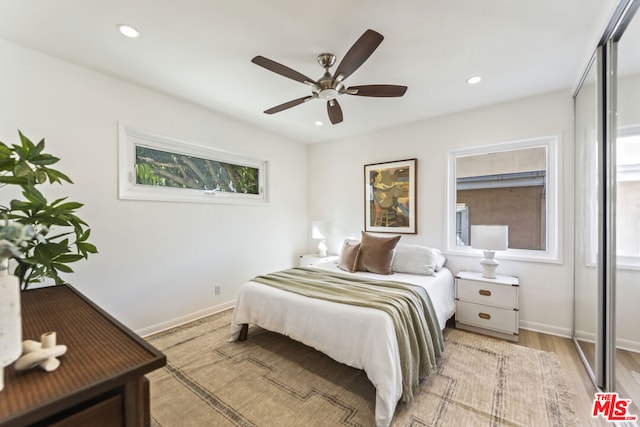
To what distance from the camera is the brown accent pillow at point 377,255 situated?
3035mm

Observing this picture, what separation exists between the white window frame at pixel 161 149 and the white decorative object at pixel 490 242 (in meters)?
2.89

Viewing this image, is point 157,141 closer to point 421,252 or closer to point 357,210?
point 357,210

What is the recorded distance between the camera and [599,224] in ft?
6.12

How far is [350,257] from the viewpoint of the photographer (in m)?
3.25

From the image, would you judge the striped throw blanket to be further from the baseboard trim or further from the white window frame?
the white window frame

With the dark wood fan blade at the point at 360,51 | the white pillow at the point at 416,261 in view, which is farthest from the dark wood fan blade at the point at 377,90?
the white pillow at the point at 416,261

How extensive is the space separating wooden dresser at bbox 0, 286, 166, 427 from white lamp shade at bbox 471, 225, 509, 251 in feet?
9.63

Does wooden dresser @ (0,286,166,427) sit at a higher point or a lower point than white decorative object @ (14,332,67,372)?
lower

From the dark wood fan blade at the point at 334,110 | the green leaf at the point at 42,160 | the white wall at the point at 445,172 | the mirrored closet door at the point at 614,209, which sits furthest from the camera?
the white wall at the point at 445,172

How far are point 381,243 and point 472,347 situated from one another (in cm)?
133

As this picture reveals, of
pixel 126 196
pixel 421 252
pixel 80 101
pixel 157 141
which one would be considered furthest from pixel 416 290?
pixel 80 101

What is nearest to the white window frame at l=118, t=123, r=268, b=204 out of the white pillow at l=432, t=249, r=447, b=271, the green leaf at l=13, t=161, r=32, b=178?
the green leaf at l=13, t=161, r=32, b=178

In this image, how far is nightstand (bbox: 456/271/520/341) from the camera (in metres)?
2.64

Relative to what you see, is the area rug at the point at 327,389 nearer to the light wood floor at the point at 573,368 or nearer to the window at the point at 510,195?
the light wood floor at the point at 573,368
